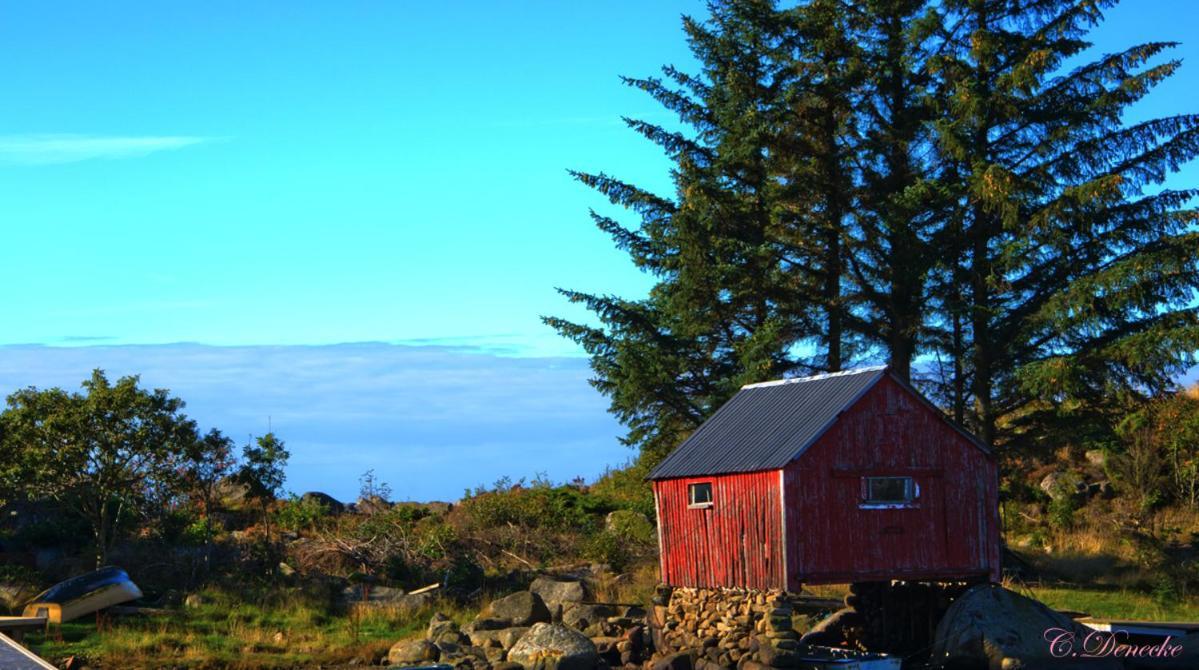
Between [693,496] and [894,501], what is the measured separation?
14.7ft

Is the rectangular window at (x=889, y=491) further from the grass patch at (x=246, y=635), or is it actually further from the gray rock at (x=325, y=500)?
the gray rock at (x=325, y=500)

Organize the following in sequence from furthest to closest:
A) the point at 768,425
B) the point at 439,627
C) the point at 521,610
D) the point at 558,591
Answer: the point at 558,591, the point at 521,610, the point at 439,627, the point at 768,425

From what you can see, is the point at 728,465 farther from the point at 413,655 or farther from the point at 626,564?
the point at 626,564

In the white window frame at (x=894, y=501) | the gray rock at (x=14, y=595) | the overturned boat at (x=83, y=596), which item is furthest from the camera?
the gray rock at (x=14, y=595)

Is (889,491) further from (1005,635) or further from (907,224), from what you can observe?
(907,224)

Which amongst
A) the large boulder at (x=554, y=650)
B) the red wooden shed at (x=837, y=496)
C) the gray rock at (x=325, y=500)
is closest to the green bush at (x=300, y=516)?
the gray rock at (x=325, y=500)

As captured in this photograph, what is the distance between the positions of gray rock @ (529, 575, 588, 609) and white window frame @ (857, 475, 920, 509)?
9125 millimetres

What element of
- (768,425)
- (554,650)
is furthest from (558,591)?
(768,425)

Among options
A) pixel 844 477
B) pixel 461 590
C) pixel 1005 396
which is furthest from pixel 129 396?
pixel 1005 396

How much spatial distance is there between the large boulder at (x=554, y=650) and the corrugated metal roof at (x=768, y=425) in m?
4.38

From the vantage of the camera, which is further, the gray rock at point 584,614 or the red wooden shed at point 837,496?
the gray rock at point 584,614

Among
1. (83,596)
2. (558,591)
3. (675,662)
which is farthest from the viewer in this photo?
(558,591)

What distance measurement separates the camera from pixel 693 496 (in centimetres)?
2920

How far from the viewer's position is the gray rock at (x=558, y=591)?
33750mm
